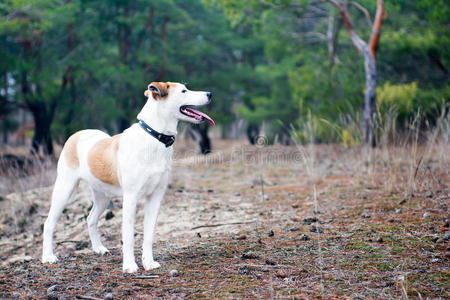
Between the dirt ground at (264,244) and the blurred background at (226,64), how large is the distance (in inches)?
138

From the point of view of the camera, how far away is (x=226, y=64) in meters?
19.9

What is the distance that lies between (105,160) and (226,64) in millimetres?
16469

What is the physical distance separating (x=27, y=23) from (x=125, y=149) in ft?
33.5

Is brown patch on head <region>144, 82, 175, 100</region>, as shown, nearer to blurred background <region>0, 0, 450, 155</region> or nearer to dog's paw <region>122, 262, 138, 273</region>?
dog's paw <region>122, 262, 138, 273</region>

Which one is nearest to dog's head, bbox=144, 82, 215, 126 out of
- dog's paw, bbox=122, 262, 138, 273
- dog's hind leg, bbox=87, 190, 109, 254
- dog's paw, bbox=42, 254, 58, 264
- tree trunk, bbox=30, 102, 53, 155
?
dog's paw, bbox=122, 262, 138, 273

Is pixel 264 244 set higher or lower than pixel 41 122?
higher

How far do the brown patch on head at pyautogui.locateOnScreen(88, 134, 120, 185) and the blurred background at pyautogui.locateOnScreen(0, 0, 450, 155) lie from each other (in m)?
6.23

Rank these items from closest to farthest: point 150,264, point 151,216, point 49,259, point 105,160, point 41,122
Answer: point 150,264
point 151,216
point 105,160
point 49,259
point 41,122

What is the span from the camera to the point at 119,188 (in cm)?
395

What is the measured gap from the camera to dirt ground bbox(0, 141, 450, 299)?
3133 mm

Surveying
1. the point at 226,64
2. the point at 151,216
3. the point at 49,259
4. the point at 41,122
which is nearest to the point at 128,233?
the point at 151,216

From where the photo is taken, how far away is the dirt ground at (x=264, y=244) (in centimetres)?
313

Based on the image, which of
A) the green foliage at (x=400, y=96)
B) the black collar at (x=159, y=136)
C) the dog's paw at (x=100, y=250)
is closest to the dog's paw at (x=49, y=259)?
the dog's paw at (x=100, y=250)

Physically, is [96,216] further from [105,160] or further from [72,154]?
[105,160]
